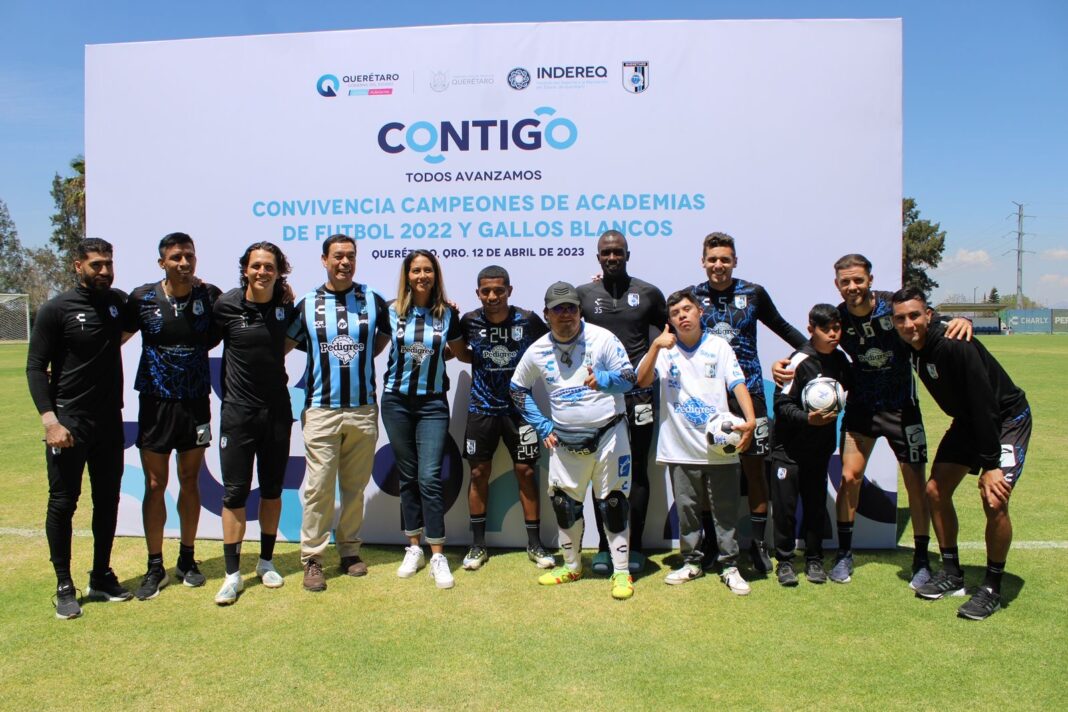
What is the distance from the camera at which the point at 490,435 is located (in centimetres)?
466

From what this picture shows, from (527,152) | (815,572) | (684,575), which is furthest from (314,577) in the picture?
(527,152)

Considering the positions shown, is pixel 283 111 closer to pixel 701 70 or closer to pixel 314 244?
pixel 314 244

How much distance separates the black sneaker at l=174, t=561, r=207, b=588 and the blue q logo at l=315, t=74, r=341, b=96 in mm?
3223

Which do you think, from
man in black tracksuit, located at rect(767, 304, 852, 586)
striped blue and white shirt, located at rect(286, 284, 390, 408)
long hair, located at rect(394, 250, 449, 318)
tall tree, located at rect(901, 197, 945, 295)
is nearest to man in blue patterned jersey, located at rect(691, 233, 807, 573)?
man in black tracksuit, located at rect(767, 304, 852, 586)

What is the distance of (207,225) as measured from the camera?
208 inches

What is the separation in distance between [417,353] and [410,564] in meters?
1.28

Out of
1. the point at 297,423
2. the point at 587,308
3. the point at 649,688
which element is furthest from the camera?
the point at 297,423

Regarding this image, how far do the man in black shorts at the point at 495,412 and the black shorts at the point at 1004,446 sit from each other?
90.0 inches

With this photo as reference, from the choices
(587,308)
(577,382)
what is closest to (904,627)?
(577,382)

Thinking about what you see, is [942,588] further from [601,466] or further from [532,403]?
[532,403]

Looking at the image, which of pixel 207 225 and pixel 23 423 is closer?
pixel 207 225

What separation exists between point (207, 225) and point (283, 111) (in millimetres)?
976

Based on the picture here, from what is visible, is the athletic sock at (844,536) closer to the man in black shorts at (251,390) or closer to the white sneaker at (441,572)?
the white sneaker at (441,572)

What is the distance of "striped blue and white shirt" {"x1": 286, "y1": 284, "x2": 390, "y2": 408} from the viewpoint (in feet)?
14.1
